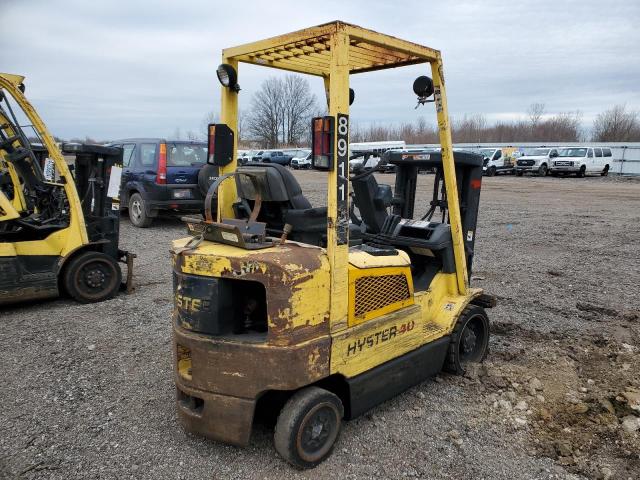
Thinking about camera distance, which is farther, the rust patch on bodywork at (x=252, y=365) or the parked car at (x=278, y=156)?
the parked car at (x=278, y=156)

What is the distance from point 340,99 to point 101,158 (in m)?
4.46

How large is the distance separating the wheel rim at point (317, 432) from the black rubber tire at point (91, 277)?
3948 millimetres

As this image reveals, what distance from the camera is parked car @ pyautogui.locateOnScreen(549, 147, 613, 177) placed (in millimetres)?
Answer: 30406

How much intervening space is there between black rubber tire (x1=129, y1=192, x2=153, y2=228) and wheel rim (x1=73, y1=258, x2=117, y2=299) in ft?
15.0

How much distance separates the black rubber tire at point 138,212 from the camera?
10534 mm

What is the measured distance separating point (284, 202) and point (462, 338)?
198cm

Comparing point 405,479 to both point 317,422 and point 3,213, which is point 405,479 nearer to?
point 317,422

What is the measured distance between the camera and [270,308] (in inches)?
111

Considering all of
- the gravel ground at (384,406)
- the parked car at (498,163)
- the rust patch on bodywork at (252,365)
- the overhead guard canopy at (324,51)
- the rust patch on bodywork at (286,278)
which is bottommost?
the gravel ground at (384,406)

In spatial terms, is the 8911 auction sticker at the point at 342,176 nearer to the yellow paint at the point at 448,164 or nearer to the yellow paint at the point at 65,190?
the yellow paint at the point at 448,164

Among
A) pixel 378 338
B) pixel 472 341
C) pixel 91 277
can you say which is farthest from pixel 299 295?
pixel 91 277

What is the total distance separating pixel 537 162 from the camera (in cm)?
3162

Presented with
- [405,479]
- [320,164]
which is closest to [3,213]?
[320,164]

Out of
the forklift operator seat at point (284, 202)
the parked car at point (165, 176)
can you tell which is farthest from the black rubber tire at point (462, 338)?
the parked car at point (165, 176)
